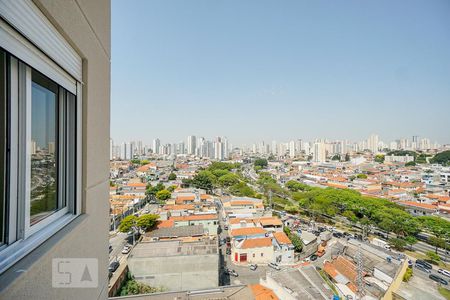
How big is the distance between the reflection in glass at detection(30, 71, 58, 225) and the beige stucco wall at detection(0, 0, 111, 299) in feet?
0.25

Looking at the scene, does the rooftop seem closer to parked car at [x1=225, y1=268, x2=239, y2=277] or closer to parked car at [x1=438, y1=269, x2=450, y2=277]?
parked car at [x1=225, y1=268, x2=239, y2=277]

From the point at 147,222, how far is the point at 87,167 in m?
9.98

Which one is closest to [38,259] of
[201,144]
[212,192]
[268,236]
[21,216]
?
[21,216]

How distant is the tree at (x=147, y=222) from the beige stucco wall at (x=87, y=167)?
31.5 ft

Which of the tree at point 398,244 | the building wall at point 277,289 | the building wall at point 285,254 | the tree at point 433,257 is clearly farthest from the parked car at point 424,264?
the building wall at point 277,289

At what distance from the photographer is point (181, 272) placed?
609cm

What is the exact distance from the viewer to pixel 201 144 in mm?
49562

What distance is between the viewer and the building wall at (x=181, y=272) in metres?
6.09

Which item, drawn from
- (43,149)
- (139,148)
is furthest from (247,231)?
(139,148)

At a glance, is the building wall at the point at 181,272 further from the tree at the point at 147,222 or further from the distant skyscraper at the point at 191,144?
the distant skyscraper at the point at 191,144

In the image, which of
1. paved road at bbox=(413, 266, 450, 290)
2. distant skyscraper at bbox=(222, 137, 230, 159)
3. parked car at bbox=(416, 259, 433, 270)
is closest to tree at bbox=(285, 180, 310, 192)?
→ parked car at bbox=(416, 259, 433, 270)

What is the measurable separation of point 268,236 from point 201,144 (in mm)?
40934

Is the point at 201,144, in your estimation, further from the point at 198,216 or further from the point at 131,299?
the point at 131,299

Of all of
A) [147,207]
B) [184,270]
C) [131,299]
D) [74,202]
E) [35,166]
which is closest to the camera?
[35,166]
